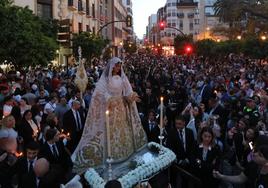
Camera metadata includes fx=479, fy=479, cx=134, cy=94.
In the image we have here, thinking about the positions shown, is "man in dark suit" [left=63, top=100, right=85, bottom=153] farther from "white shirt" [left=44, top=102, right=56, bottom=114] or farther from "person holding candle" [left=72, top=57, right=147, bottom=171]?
"person holding candle" [left=72, top=57, right=147, bottom=171]

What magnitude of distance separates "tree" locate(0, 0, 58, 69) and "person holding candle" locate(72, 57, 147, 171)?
29.1 feet

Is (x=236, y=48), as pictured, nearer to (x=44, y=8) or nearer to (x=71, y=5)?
(x=71, y=5)

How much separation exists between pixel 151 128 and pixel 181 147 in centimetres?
227

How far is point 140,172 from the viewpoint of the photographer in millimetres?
6246

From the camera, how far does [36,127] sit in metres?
9.95

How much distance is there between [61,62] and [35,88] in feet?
77.1

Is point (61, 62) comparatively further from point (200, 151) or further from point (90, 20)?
point (200, 151)

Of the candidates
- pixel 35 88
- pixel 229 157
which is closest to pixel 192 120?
pixel 229 157

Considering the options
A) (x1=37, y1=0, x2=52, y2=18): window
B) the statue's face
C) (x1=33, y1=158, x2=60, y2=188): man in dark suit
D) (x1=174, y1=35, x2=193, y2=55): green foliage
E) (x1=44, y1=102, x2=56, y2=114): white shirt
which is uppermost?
(x1=37, y1=0, x2=52, y2=18): window

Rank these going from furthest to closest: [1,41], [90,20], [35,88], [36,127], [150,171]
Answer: [90,20] < [1,41] < [35,88] < [36,127] < [150,171]

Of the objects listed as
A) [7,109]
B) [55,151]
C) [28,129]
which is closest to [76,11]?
[7,109]

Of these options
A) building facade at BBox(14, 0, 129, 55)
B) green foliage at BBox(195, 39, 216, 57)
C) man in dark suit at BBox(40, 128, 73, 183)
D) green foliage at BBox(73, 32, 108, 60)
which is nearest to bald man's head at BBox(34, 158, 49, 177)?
man in dark suit at BBox(40, 128, 73, 183)

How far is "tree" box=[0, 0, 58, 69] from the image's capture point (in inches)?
658

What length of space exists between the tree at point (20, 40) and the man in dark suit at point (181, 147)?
403 inches
